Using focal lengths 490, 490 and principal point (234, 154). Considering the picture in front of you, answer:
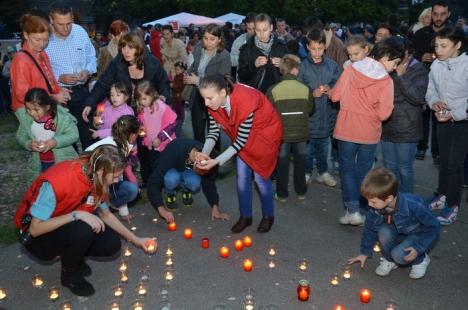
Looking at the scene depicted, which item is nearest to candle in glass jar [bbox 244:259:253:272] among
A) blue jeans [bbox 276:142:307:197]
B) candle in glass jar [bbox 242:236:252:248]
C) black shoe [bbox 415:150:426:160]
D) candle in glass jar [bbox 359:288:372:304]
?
candle in glass jar [bbox 242:236:252:248]

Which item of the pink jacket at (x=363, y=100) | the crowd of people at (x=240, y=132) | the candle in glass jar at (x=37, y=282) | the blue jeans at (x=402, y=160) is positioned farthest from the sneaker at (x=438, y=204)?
the candle in glass jar at (x=37, y=282)

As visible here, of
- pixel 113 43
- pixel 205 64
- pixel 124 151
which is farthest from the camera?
pixel 113 43

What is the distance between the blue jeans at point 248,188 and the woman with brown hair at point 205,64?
7.19 feet

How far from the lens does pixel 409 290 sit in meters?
4.21

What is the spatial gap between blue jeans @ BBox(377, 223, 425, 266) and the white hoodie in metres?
1.62

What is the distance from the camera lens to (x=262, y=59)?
21.5ft

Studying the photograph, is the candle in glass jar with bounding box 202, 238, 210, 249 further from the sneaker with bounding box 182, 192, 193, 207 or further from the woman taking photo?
the woman taking photo

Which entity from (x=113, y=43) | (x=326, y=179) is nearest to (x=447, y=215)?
(x=326, y=179)

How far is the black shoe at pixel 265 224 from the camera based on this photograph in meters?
5.38

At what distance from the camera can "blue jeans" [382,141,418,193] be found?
5406 mm

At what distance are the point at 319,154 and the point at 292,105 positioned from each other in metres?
1.17

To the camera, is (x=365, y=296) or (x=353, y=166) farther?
(x=353, y=166)

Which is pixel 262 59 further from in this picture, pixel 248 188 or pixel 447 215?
pixel 447 215

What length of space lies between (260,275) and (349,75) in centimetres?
233
